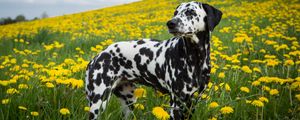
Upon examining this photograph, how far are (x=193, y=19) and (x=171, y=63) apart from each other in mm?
485

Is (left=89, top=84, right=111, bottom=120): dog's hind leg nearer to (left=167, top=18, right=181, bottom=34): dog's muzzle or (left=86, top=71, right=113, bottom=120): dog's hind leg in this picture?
(left=86, top=71, right=113, bottom=120): dog's hind leg

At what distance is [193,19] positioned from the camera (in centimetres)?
306

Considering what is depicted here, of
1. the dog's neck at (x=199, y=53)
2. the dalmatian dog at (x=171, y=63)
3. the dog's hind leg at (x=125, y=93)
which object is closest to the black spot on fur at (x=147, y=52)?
the dalmatian dog at (x=171, y=63)

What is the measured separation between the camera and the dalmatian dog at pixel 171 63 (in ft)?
10.00

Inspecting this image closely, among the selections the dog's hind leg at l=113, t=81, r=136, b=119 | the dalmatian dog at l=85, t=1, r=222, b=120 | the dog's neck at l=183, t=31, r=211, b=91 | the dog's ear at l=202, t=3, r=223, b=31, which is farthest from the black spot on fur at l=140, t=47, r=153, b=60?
the dog's ear at l=202, t=3, r=223, b=31

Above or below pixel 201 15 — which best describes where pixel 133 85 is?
below

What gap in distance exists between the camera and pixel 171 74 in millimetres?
3174

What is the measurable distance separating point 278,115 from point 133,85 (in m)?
1.64

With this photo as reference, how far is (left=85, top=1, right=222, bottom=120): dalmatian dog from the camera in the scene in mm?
3047

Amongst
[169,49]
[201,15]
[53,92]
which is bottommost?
[53,92]

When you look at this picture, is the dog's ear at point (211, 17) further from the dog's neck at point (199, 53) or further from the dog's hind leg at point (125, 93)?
the dog's hind leg at point (125, 93)

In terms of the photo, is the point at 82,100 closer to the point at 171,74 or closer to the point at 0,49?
the point at 171,74

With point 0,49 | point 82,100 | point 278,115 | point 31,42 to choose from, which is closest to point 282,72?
point 278,115

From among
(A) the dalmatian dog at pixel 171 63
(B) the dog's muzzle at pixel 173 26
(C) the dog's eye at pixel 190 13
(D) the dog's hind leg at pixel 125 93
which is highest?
(C) the dog's eye at pixel 190 13
